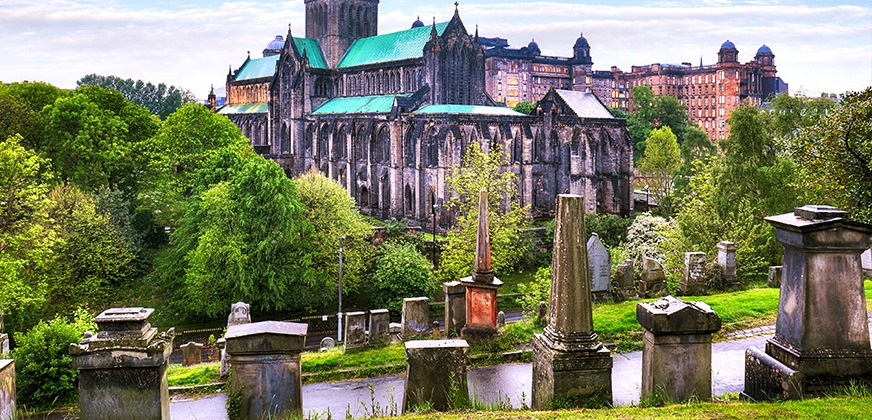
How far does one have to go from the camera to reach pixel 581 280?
882cm

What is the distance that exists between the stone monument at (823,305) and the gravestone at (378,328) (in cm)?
847

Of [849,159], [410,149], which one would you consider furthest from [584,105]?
[849,159]

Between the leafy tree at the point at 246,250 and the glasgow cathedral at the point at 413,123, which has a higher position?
the glasgow cathedral at the point at 413,123

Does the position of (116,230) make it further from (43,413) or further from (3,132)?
(43,413)

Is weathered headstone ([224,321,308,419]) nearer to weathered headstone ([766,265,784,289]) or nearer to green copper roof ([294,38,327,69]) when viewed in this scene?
weathered headstone ([766,265,784,289])

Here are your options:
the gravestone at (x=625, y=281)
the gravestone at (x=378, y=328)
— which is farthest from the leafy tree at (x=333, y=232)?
the gravestone at (x=378, y=328)

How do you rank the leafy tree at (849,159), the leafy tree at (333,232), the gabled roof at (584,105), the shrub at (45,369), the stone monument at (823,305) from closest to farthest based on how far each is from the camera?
the stone monument at (823,305) → the leafy tree at (849,159) → the shrub at (45,369) → the leafy tree at (333,232) → the gabled roof at (584,105)

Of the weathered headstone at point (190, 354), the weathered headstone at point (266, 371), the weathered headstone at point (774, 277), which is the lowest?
the weathered headstone at point (190, 354)

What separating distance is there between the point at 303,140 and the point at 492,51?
174 ft

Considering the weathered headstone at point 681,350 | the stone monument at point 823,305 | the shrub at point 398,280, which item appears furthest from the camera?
the shrub at point 398,280

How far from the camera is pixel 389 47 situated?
66.2 metres

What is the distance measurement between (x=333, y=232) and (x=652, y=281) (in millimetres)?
20631

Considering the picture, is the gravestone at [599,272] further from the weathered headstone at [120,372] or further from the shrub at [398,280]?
the shrub at [398,280]

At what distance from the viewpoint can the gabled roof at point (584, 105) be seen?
5622 cm
